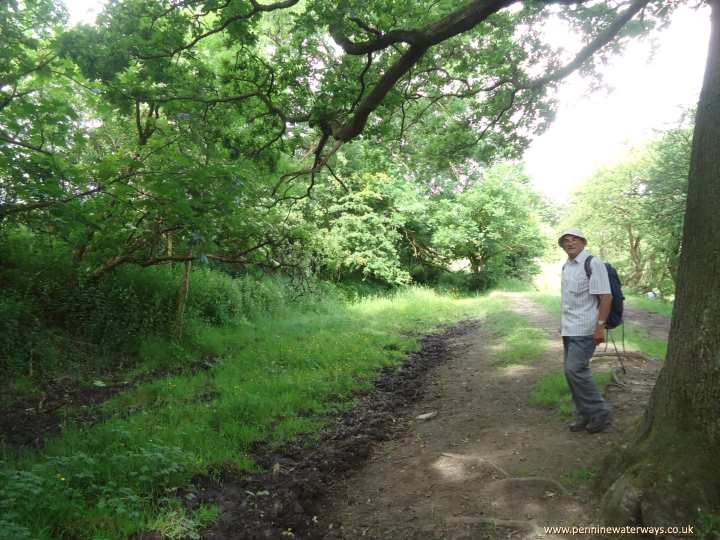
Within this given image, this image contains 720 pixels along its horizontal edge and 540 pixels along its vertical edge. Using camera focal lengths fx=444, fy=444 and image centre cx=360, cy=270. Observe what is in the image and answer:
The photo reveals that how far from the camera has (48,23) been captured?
818 centimetres

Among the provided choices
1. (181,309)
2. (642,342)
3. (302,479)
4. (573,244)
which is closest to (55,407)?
(181,309)

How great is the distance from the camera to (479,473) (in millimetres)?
4223

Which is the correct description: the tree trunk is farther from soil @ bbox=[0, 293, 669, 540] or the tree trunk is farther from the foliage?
the foliage

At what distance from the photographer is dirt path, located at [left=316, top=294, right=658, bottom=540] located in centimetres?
348

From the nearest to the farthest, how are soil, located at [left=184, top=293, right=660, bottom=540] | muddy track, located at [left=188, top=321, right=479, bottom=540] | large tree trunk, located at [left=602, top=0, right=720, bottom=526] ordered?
large tree trunk, located at [left=602, top=0, right=720, bottom=526], soil, located at [left=184, top=293, right=660, bottom=540], muddy track, located at [left=188, top=321, right=479, bottom=540]

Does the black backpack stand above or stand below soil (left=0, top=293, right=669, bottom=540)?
above

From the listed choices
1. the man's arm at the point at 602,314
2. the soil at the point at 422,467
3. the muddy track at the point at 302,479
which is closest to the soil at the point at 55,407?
the soil at the point at 422,467

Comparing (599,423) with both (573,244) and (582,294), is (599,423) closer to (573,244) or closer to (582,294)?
(582,294)

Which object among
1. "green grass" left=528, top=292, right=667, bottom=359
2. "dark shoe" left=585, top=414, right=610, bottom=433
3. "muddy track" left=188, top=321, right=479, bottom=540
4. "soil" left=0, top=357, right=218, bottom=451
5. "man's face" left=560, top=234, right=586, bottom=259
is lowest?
"soil" left=0, top=357, right=218, bottom=451

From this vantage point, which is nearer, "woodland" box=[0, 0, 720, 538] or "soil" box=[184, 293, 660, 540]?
"woodland" box=[0, 0, 720, 538]

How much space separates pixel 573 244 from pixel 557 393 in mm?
2282

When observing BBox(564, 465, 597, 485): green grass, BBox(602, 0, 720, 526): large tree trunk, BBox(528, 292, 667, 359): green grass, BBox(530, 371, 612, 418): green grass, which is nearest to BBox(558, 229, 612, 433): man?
BBox(530, 371, 612, 418): green grass

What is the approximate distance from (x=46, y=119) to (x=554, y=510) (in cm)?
A: 775

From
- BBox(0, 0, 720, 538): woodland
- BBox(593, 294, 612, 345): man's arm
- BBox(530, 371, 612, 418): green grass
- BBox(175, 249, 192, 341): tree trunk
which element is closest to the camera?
BBox(0, 0, 720, 538): woodland
